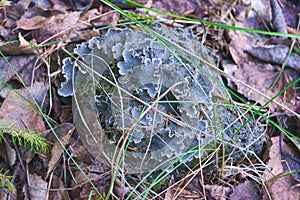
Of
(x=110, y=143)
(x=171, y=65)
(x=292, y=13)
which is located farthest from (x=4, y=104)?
(x=292, y=13)

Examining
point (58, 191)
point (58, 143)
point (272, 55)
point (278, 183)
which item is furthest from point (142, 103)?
point (272, 55)

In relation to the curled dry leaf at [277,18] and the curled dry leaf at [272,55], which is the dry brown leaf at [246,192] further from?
the curled dry leaf at [277,18]

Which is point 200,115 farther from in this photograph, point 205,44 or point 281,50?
point 281,50

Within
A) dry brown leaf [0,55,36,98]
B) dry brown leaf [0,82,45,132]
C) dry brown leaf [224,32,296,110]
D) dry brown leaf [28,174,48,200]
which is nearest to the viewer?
dry brown leaf [28,174,48,200]

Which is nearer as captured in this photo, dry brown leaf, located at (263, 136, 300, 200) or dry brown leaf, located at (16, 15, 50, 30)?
dry brown leaf, located at (263, 136, 300, 200)

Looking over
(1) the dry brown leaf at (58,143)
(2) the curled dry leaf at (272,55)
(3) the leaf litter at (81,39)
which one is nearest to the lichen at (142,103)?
(1) the dry brown leaf at (58,143)

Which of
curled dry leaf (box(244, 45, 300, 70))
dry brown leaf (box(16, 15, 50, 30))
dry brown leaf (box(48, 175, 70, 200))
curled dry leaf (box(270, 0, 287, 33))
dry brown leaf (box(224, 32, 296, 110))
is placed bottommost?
Result: dry brown leaf (box(48, 175, 70, 200))

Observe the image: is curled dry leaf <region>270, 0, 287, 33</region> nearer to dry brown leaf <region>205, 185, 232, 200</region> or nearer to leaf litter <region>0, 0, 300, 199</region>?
leaf litter <region>0, 0, 300, 199</region>

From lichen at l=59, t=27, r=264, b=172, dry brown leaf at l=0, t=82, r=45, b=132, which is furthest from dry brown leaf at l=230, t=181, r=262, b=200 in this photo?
dry brown leaf at l=0, t=82, r=45, b=132
